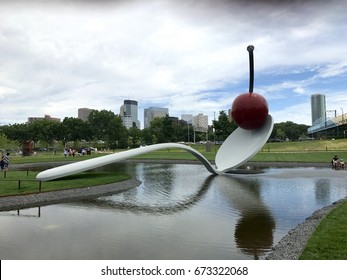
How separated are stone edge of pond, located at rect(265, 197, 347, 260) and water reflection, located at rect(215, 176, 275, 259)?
31 centimetres

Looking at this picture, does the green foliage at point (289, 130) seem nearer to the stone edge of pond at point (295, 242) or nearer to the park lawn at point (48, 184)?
the park lawn at point (48, 184)

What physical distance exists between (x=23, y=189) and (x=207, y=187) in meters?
7.88

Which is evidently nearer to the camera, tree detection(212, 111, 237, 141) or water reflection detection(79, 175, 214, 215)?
water reflection detection(79, 175, 214, 215)

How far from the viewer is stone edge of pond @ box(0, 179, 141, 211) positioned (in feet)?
37.6

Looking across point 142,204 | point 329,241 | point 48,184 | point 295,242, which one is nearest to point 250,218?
point 295,242

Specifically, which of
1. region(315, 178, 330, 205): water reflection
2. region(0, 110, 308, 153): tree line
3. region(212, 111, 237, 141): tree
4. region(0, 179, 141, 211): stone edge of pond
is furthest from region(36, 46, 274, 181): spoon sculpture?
region(0, 110, 308, 153): tree line

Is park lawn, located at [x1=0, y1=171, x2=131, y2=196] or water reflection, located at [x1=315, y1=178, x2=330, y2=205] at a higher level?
park lawn, located at [x1=0, y1=171, x2=131, y2=196]

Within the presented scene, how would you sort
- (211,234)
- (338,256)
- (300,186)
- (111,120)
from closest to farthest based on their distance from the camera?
1. (338,256)
2. (211,234)
3. (300,186)
4. (111,120)

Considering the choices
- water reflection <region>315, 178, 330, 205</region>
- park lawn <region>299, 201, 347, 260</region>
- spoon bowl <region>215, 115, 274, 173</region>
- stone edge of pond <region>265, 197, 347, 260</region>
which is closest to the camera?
park lawn <region>299, 201, 347, 260</region>

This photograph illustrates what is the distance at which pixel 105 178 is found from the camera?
16734 millimetres

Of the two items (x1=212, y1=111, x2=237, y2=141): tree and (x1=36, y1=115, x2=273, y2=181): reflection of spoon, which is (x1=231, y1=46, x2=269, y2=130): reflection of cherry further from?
(x1=212, y1=111, x2=237, y2=141): tree
